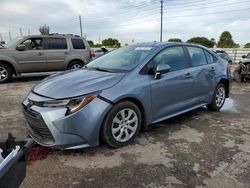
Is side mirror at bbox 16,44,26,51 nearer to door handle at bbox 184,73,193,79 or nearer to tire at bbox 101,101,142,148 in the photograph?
door handle at bbox 184,73,193,79

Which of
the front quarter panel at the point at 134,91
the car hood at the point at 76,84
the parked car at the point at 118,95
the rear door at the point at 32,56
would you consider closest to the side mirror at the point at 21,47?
the rear door at the point at 32,56

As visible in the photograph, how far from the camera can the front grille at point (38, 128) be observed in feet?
11.5

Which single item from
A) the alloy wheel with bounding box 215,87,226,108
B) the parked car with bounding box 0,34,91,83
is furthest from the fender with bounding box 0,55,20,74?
the alloy wheel with bounding box 215,87,226,108

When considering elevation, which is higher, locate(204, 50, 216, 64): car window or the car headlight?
locate(204, 50, 216, 64): car window

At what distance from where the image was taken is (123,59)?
4.70 metres

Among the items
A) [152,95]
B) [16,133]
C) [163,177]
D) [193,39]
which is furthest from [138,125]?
[193,39]

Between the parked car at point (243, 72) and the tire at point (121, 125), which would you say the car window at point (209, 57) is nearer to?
the tire at point (121, 125)

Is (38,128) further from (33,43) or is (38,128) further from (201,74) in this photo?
(33,43)

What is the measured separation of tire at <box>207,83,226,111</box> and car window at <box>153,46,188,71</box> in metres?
1.28

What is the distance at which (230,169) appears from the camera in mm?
3385

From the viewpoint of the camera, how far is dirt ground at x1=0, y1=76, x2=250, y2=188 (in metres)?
3.09

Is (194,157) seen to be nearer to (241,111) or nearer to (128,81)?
(128,81)

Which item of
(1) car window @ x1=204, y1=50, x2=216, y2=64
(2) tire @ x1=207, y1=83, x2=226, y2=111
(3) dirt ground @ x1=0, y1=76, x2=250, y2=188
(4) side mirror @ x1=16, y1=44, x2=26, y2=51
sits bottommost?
(3) dirt ground @ x1=0, y1=76, x2=250, y2=188

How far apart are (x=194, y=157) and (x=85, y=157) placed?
4.76ft
